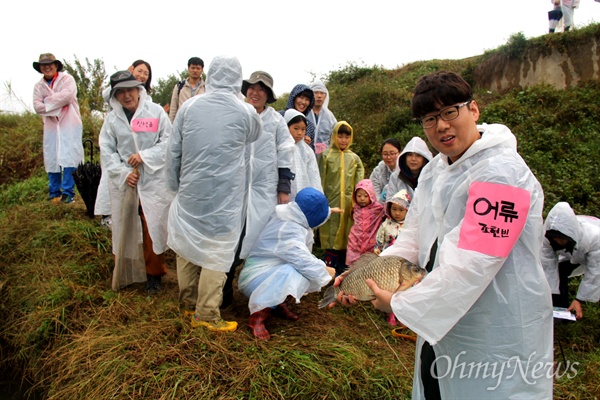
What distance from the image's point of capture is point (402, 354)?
317 centimetres

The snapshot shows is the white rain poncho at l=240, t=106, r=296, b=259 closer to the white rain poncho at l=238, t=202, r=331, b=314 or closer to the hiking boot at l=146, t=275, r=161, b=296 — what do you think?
the white rain poncho at l=238, t=202, r=331, b=314

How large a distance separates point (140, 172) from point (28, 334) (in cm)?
150

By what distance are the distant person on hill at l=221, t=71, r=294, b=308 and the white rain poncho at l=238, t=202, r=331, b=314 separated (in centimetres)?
10

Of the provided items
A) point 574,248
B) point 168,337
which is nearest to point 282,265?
point 168,337

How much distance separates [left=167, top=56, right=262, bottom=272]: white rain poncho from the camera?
10.2 ft

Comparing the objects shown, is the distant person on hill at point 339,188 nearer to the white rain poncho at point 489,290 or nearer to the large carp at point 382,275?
the large carp at point 382,275

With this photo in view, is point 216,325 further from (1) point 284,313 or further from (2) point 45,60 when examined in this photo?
(2) point 45,60

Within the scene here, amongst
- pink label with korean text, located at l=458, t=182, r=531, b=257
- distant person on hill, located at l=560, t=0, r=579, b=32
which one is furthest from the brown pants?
distant person on hill, located at l=560, t=0, r=579, b=32

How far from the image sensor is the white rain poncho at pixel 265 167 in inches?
136

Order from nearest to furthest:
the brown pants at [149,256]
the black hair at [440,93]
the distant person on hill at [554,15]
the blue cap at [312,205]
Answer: the black hair at [440,93] < the blue cap at [312,205] < the brown pants at [149,256] < the distant person on hill at [554,15]

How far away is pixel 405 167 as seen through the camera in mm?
4160

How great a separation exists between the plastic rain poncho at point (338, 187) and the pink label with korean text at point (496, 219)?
10.8 feet

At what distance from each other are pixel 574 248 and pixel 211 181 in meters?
2.98

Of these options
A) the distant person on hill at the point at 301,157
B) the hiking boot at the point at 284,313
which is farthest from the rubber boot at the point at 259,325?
the distant person on hill at the point at 301,157
